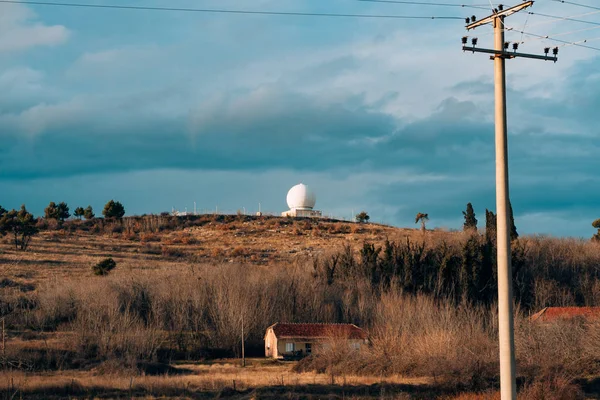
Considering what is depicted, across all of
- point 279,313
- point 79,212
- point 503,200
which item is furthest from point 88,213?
point 503,200

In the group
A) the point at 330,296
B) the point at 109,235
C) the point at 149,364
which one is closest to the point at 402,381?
the point at 149,364

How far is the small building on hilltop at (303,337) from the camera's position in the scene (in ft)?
188

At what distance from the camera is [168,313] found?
2689 inches

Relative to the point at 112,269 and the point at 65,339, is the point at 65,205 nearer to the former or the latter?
the point at 112,269

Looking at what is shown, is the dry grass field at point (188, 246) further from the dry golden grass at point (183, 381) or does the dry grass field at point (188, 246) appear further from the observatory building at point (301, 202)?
the dry golden grass at point (183, 381)

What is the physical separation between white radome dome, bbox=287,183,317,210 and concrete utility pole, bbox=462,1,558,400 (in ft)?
301

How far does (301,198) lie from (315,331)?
5176 centimetres

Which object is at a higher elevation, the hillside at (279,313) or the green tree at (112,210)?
the green tree at (112,210)

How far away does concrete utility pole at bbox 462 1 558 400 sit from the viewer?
17156 millimetres

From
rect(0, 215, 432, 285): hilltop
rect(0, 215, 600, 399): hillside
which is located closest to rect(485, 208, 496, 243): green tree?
rect(0, 215, 600, 399): hillside

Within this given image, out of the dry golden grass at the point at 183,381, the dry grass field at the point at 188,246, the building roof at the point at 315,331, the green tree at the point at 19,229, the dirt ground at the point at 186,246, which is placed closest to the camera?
the dry golden grass at the point at 183,381

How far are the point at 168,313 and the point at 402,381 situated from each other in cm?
3120

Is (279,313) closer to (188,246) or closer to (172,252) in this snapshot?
(172,252)

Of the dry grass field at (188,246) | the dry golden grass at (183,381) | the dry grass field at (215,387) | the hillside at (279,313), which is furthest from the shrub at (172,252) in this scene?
the dry grass field at (215,387)
